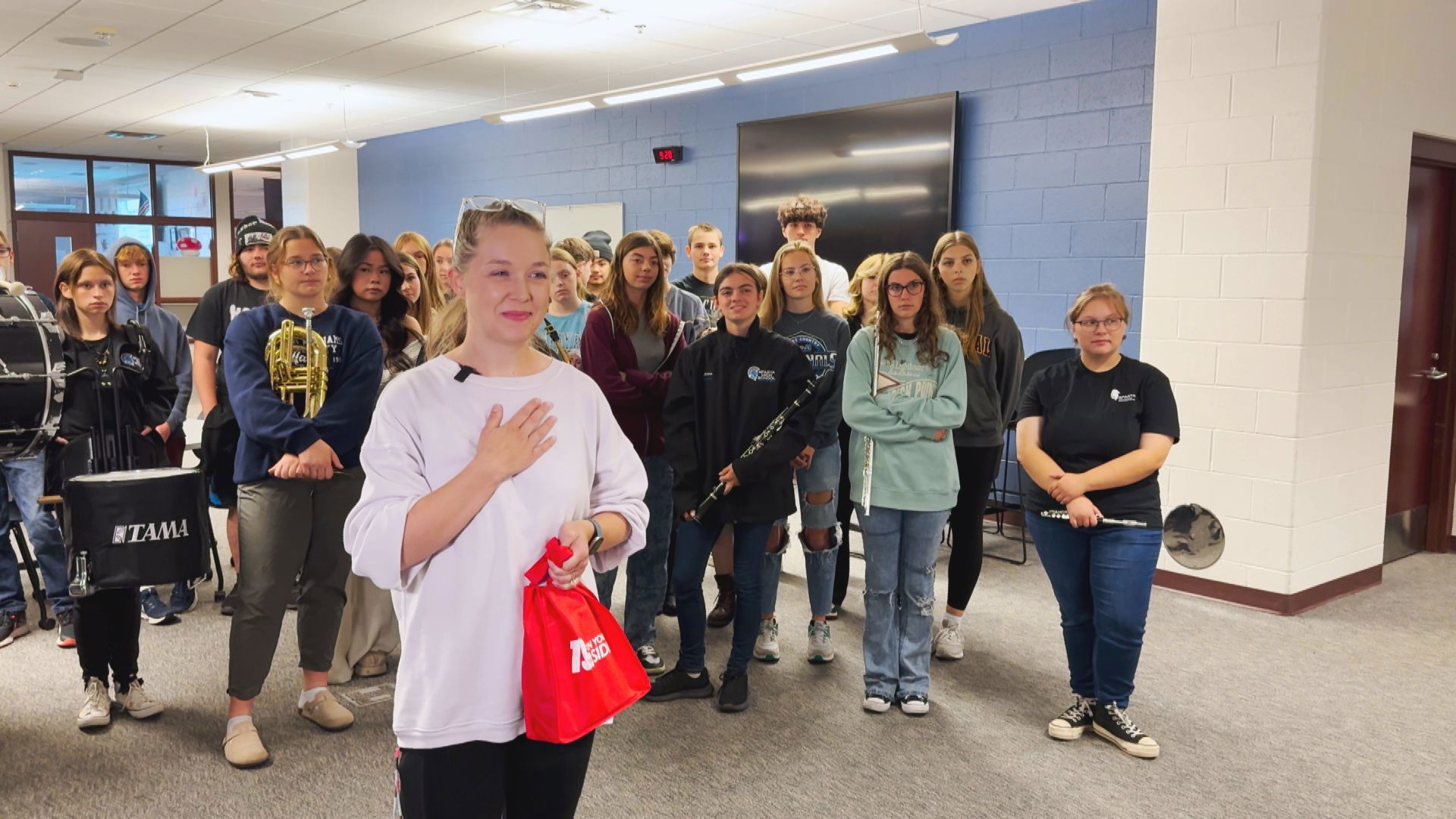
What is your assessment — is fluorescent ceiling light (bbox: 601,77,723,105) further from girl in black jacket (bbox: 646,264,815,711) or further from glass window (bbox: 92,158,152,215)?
glass window (bbox: 92,158,152,215)

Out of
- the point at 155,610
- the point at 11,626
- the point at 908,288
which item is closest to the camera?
the point at 908,288

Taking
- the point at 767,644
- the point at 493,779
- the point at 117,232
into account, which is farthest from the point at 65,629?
the point at 117,232

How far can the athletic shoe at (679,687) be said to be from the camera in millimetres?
3520

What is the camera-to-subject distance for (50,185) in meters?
14.6

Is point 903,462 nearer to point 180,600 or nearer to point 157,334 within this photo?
point 180,600

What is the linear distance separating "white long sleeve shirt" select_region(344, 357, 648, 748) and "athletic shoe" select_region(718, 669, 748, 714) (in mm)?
1959

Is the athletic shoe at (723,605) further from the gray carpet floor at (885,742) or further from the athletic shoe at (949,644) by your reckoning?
the athletic shoe at (949,644)

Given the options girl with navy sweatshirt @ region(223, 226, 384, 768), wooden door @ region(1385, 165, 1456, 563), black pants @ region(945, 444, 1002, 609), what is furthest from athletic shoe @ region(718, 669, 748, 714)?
wooden door @ region(1385, 165, 1456, 563)

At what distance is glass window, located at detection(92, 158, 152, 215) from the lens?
1480cm

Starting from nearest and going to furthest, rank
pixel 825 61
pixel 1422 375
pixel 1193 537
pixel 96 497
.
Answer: pixel 96 497 → pixel 1193 537 → pixel 825 61 → pixel 1422 375

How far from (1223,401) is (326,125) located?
9.50 m

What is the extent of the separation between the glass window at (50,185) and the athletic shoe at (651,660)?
563 inches

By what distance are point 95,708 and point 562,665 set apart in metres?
2.45

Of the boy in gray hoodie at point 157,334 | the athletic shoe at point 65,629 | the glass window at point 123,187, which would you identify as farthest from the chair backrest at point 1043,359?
the glass window at point 123,187
